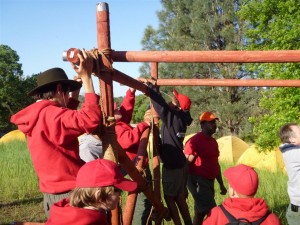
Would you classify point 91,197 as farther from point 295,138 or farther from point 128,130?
point 295,138

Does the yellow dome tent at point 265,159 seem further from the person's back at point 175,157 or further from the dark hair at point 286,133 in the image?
the dark hair at point 286,133

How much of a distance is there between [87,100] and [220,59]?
2.60ft

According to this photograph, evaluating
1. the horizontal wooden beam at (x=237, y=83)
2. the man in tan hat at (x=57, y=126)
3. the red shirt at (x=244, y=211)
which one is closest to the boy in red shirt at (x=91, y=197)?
the man in tan hat at (x=57, y=126)

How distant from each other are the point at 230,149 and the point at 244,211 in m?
13.2

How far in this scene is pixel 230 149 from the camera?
15.4 m

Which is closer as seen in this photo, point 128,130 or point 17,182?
point 128,130

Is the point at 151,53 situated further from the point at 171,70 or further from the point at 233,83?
the point at 171,70

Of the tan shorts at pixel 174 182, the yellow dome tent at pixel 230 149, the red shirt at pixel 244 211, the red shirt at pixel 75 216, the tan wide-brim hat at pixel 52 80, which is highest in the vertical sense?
the tan wide-brim hat at pixel 52 80

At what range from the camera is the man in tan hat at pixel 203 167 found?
5.03 m

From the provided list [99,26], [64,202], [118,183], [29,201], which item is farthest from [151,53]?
[29,201]

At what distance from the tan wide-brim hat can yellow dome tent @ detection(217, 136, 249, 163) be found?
13166mm

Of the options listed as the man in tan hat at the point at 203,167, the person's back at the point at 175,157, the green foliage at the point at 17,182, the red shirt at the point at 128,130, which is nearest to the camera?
the red shirt at the point at 128,130

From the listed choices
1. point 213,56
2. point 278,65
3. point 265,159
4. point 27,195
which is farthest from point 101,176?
point 265,159

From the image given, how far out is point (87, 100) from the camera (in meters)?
2.12
